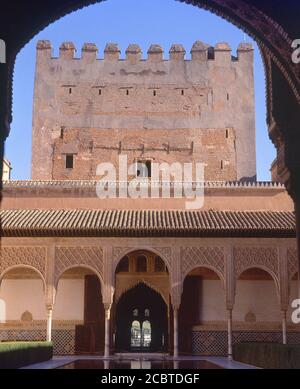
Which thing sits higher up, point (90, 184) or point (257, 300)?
point (90, 184)

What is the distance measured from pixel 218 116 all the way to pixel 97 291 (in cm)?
1284

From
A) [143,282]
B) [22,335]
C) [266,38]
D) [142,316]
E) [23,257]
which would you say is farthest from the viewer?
[142,316]

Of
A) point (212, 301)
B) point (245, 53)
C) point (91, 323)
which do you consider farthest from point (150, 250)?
point (245, 53)

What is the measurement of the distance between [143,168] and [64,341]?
449 inches

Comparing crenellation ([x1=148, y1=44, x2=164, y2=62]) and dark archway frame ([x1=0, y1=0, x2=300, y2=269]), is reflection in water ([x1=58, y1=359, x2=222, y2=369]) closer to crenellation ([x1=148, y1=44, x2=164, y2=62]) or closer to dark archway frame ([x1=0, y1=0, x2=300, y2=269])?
dark archway frame ([x1=0, y1=0, x2=300, y2=269])

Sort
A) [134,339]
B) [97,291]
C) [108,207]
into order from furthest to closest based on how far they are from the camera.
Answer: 1. [134,339]
2. [108,207]
3. [97,291]

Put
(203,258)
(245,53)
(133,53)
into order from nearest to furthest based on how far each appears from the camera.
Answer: (203,258) → (133,53) → (245,53)

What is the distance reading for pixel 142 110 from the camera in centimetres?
3086

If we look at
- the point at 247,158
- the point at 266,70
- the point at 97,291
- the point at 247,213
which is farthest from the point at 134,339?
the point at 266,70

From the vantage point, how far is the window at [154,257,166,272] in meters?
21.6

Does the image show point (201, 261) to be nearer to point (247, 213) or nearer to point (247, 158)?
point (247, 213)

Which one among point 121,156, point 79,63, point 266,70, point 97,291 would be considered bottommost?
point 97,291

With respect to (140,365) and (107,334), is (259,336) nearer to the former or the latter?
(107,334)

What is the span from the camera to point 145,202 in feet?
76.2
